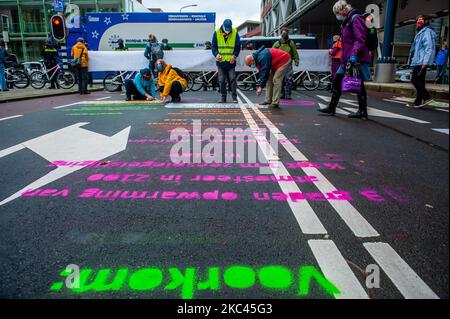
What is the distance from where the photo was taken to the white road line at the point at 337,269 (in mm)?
1635

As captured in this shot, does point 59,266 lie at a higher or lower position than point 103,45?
lower

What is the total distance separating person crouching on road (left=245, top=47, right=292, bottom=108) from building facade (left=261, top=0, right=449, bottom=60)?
10.5 m

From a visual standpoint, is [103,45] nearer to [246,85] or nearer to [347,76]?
[246,85]

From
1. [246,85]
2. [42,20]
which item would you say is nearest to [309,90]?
[246,85]

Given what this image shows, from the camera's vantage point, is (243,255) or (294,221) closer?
(243,255)

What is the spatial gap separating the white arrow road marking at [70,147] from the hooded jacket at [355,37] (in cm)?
429

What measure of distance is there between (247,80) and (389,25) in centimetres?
651

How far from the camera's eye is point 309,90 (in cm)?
1597

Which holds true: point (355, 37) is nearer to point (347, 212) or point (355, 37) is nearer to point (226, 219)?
point (347, 212)

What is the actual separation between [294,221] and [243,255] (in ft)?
1.90

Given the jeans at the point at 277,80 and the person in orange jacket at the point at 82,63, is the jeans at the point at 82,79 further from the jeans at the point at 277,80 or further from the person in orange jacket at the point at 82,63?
the jeans at the point at 277,80

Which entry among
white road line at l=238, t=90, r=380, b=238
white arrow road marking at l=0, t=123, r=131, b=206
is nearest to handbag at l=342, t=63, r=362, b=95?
white road line at l=238, t=90, r=380, b=238

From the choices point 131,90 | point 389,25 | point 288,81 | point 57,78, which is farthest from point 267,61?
point 57,78

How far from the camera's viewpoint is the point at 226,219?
2490 mm
